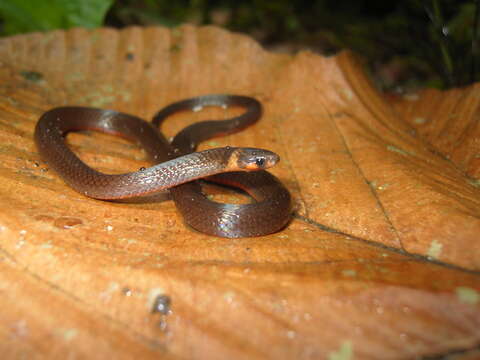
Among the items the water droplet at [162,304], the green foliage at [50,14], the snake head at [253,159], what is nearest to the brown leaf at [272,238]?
the water droplet at [162,304]

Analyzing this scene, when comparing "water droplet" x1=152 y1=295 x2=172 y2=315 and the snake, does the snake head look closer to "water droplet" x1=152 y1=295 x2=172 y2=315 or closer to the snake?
the snake

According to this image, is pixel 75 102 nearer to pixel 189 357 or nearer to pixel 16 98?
pixel 16 98

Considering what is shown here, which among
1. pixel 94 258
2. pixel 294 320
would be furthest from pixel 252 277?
pixel 94 258

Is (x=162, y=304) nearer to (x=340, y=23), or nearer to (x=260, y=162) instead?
(x=260, y=162)

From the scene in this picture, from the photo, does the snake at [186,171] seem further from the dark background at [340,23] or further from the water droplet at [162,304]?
the dark background at [340,23]

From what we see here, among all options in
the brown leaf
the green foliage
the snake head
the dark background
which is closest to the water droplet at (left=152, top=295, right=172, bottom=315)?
the brown leaf

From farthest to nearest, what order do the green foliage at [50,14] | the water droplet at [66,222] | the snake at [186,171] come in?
the green foliage at [50,14], the snake at [186,171], the water droplet at [66,222]

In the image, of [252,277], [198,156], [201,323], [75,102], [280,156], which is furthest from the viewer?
[75,102]
